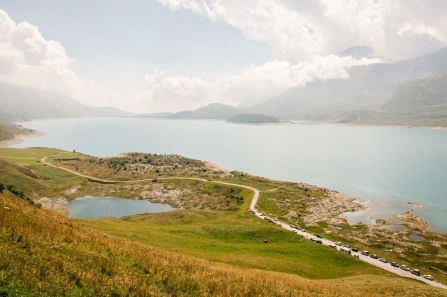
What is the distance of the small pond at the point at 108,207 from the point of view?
105m

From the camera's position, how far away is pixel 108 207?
112812mm

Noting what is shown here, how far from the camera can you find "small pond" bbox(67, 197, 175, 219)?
344 feet

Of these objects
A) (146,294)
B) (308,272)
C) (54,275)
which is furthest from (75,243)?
(308,272)

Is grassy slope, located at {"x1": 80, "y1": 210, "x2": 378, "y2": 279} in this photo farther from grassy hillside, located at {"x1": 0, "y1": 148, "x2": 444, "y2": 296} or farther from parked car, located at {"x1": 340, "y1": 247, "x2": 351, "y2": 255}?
parked car, located at {"x1": 340, "y1": 247, "x2": 351, "y2": 255}

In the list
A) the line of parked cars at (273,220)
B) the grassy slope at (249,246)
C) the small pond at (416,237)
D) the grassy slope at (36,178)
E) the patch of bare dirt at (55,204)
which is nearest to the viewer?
the grassy slope at (249,246)

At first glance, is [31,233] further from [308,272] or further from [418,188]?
[418,188]

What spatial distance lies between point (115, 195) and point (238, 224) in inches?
3251

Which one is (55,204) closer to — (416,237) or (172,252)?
(172,252)

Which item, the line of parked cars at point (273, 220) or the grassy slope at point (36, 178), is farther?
the grassy slope at point (36, 178)

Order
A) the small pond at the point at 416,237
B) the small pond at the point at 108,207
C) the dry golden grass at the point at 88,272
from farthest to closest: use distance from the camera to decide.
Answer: the small pond at the point at 108,207 < the small pond at the point at 416,237 < the dry golden grass at the point at 88,272

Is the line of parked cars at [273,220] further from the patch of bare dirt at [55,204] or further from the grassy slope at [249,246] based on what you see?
the patch of bare dirt at [55,204]

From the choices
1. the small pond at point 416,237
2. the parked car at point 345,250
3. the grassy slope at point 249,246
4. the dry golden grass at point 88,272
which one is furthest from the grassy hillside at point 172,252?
the small pond at point 416,237

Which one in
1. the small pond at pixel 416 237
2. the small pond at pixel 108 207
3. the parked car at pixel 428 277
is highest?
the parked car at pixel 428 277

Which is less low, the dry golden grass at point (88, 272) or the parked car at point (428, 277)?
the dry golden grass at point (88, 272)
